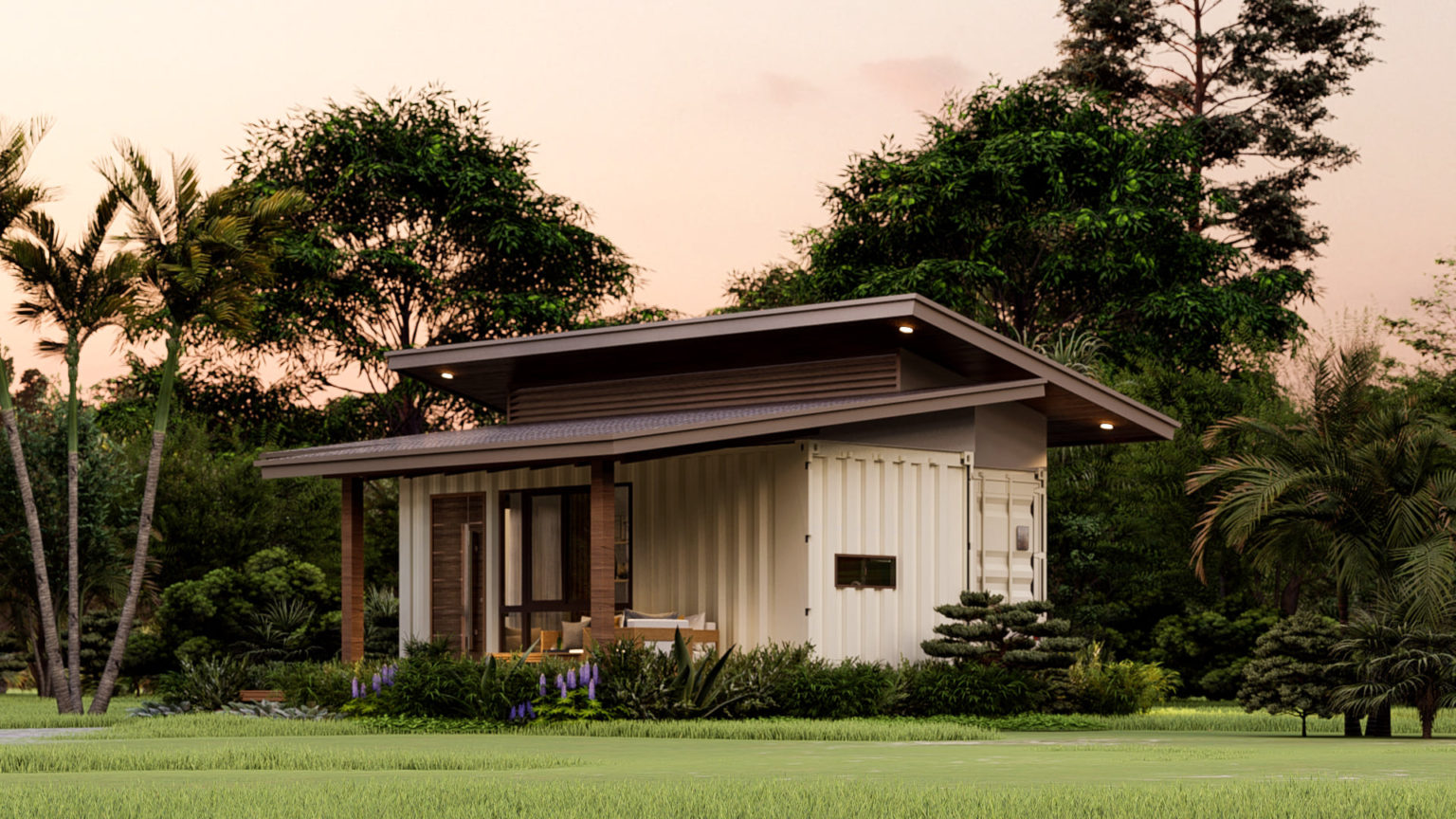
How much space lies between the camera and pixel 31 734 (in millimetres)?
17156

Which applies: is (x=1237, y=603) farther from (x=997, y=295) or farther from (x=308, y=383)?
(x=308, y=383)

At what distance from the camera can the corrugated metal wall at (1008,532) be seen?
21.3 meters

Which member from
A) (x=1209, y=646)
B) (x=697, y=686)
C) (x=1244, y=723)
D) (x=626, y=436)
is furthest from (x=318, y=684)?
(x=1209, y=646)

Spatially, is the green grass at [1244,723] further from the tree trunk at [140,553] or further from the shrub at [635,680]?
the tree trunk at [140,553]

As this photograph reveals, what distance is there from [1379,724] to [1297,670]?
0.88 metres

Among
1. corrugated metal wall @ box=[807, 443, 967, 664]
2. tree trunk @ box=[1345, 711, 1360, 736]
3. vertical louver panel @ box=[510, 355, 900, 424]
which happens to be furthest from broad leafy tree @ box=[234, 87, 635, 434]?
Result: tree trunk @ box=[1345, 711, 1360, 736]

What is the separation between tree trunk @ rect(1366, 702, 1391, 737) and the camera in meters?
16.4

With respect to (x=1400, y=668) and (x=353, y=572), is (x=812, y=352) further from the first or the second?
(x=1400, y=668)

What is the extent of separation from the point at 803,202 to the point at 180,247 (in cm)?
2625

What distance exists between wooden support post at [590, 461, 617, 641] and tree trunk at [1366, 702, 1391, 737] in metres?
7.38

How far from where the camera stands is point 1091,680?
802 inches

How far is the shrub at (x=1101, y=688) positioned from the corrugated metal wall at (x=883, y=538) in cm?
162

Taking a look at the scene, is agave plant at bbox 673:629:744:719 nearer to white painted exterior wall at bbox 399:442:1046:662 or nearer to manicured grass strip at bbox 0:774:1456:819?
white painted exterior wall at bbox 399:442:1046:662

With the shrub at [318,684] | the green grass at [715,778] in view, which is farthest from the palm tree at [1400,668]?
the shrub at [318,684]
